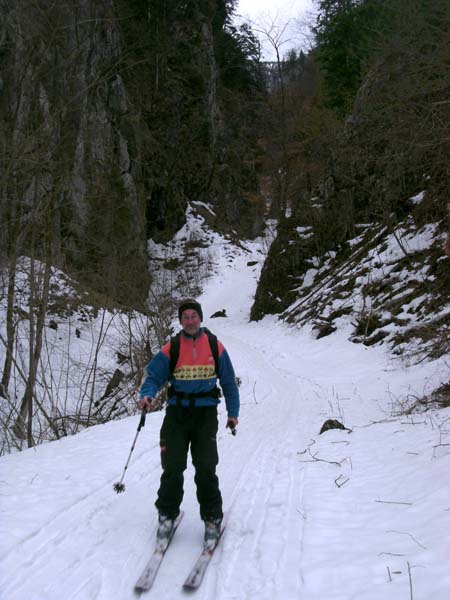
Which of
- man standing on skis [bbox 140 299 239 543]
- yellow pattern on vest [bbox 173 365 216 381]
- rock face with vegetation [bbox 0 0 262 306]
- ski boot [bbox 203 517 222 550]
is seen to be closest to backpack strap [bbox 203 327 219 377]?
man standing on skis [bbox 140 299 239 543]

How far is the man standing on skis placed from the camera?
147 inches

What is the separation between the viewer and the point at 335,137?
70.2 feet

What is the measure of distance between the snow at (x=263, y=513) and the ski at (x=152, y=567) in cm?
6

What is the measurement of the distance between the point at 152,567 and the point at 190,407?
3.96 feet

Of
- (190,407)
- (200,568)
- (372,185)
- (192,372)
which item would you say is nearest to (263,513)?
(200,568)

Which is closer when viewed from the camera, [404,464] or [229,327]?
[404,464]

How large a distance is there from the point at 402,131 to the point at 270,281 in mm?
11886

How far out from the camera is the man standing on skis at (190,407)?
3730mm

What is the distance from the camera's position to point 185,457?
3.76m

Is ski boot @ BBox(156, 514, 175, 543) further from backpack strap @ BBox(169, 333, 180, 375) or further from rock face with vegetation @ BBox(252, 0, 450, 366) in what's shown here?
rock face with vegetation @ BBox(252, 0, 450, 366)

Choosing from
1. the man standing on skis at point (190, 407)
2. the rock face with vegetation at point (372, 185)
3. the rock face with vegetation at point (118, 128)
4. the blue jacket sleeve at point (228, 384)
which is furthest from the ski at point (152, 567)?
the rock face with vegetation at point (118, 128)

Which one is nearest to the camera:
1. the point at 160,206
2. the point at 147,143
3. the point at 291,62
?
the point at 291,62

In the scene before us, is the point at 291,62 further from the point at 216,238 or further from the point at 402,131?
the point at 402,131

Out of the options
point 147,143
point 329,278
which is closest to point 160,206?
point 147,143
